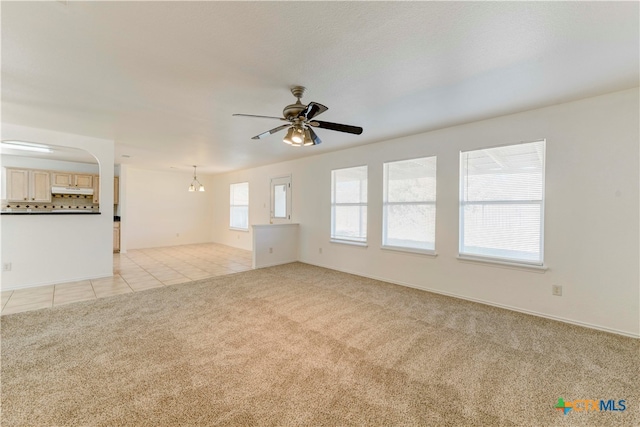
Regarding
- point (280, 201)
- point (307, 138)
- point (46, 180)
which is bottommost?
point (280, 201)

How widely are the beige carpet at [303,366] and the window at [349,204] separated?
1.98 metres

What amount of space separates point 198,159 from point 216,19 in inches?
204

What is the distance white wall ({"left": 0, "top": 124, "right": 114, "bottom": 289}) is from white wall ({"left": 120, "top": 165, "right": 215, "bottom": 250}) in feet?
9.95

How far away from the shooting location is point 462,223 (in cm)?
382

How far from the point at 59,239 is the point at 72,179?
3.03 metres

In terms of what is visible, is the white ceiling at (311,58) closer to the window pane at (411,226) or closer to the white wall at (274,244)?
the window pane at (411,226)

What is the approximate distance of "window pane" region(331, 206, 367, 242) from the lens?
5.15 metres

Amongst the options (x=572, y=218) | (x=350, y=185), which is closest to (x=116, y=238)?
(x=350, y=185)

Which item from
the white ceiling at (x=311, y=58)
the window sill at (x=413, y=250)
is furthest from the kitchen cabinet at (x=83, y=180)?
the window sill at (x=413, y=250)

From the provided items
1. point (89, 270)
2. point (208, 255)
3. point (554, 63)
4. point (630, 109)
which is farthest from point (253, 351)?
point (208, 255)

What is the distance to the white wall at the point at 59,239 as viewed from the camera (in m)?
3.97

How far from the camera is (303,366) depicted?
2150 millimetres

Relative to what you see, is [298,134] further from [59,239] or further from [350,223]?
[59,239]

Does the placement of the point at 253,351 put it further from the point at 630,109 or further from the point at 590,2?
the point at 630,109
